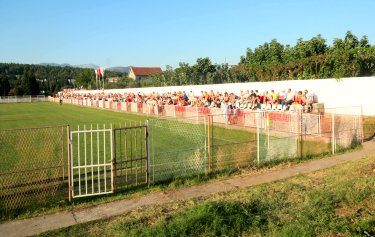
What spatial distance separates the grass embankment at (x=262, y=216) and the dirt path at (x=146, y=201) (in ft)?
1.26

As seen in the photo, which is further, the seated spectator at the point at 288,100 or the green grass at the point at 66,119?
the green grass at the point at 66,119

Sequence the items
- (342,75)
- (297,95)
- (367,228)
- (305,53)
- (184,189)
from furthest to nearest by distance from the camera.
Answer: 1. (305,53)
2. (342,75)
3. (297,95)
4. (184,189)
5. (367,228)

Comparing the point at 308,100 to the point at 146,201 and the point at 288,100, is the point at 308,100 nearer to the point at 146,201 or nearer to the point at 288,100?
the point at 288,100

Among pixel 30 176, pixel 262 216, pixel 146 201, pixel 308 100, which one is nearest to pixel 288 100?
pixel 308 100

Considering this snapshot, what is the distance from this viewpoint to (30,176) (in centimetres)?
1030

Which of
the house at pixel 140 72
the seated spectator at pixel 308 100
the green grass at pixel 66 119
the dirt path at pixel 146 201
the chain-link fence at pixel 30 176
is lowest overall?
the dirt path at pixel 146 201

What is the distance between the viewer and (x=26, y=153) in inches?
534

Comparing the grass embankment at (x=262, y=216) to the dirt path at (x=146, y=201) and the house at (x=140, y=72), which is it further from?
→ the house at (x=140, y=72)

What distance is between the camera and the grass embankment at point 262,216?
620cm

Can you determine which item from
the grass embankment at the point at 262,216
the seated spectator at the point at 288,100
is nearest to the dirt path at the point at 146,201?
the grass embankment at the point at 262,216

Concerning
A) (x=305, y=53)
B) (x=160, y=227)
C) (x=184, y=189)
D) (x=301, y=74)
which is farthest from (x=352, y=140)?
(x=305, y=53)

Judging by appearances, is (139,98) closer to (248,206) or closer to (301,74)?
(301,74)

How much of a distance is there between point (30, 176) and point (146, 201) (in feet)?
13.3

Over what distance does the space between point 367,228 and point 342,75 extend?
65.9ft
